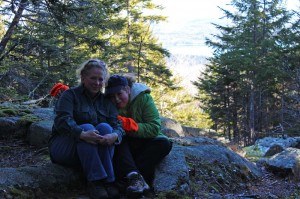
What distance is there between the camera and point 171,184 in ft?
12.5

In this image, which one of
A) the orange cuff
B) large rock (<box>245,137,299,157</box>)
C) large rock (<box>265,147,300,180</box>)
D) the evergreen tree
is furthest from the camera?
the evergreen tree

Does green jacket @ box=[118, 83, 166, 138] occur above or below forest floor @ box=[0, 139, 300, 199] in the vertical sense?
above

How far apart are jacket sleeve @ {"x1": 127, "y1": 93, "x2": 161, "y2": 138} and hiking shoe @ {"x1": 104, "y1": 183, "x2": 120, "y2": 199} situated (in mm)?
670

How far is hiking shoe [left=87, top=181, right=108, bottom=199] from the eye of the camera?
10.8 feet

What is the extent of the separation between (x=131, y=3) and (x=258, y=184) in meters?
18.1

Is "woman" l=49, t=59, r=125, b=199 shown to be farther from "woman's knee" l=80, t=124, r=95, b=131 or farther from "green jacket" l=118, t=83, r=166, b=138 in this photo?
"green jacket" l=118, t=83, r=166, b=138

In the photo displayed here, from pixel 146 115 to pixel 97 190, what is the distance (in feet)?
3.45

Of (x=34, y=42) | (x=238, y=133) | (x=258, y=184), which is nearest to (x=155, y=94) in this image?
(x=238, y=133)

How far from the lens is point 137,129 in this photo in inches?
150

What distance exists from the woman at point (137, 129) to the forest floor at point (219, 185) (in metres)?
0.42

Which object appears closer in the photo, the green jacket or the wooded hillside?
the green jacket

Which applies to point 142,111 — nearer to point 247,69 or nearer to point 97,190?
point 97,190

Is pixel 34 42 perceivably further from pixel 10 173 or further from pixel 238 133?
pixel 238 133

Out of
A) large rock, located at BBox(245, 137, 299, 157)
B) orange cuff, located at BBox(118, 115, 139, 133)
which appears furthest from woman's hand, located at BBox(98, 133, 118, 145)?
large rock, located at BBox(245, 137, 299, 157)
